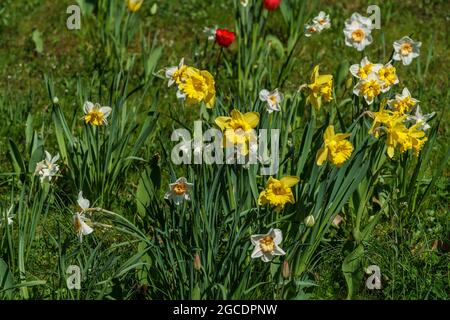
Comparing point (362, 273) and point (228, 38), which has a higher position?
point (228, 38)

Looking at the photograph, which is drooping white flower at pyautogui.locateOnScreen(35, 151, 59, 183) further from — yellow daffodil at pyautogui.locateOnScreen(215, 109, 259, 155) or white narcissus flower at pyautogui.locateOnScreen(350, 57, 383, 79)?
white narcissus flower at pyautogui.locateOnScreen(350, 57, 383, 79)

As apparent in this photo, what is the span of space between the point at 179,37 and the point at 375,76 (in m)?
2.67

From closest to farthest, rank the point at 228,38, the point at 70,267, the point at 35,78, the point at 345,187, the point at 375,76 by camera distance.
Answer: the point at 70,267 < the point at 345,187 < the point at 375,76 < the point at 228,38 < the point at 35,78

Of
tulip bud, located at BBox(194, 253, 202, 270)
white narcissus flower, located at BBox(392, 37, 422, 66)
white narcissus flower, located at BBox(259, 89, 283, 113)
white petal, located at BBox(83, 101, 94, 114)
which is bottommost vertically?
tulip bud, located at BBox(194, 253, 202, 270)

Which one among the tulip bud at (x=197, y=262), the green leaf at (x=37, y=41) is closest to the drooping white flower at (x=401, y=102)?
the tulip bud at (x=197, y=262)

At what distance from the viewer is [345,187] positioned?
275cm

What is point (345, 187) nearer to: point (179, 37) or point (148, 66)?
point (148, 66)

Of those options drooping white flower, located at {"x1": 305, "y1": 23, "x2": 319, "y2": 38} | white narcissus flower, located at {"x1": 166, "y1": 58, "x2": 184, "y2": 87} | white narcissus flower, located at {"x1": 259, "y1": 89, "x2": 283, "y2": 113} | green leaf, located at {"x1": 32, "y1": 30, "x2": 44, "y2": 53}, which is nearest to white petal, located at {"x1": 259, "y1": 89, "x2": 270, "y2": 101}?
white narcissus flower, located at {"x1": 259, "y1": 89, "x2": 283, "y2": 113}

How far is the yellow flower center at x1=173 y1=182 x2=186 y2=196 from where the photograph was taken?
2.59 metres

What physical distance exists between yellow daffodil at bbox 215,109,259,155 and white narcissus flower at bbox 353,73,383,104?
581 mm

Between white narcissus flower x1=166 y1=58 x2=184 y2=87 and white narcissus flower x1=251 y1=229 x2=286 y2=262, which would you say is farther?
white narcissus flower x1=166 y1=58 x2=184 y2=87

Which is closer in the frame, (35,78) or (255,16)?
(255,16)

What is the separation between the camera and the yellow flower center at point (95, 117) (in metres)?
3.09

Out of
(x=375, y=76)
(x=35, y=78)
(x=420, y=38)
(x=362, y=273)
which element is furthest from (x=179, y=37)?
(x=362, y=273)
